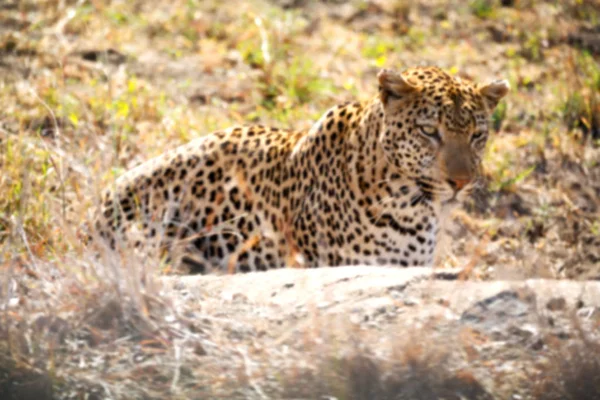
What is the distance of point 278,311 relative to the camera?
199 inches

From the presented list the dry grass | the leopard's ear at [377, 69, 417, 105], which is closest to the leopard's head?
the leopard's ear at [377, 69, 417, 105]

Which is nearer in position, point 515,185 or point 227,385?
point 227,385

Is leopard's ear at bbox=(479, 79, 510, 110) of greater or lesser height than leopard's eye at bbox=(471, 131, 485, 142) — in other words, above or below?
above

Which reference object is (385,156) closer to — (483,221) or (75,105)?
(483,221)

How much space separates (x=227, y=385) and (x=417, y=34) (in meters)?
8.04

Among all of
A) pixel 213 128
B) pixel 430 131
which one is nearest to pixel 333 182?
pixel 430 131

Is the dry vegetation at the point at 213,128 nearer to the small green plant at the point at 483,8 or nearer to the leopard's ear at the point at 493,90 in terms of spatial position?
the small green plant at the point at 483,8

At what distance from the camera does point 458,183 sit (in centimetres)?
647

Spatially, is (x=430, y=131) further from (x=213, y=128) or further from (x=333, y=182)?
A: (x=213, y=128)

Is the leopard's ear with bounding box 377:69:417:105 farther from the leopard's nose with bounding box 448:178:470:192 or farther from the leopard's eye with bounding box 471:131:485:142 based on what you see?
the leopard's nose with bounding box 448:178:470:192

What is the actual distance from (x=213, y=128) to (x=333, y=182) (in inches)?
100

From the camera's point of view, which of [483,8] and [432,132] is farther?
[483,8]

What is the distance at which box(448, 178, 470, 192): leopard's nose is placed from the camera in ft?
21.2

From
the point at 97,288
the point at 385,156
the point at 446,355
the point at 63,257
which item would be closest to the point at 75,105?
the point at 385,156
